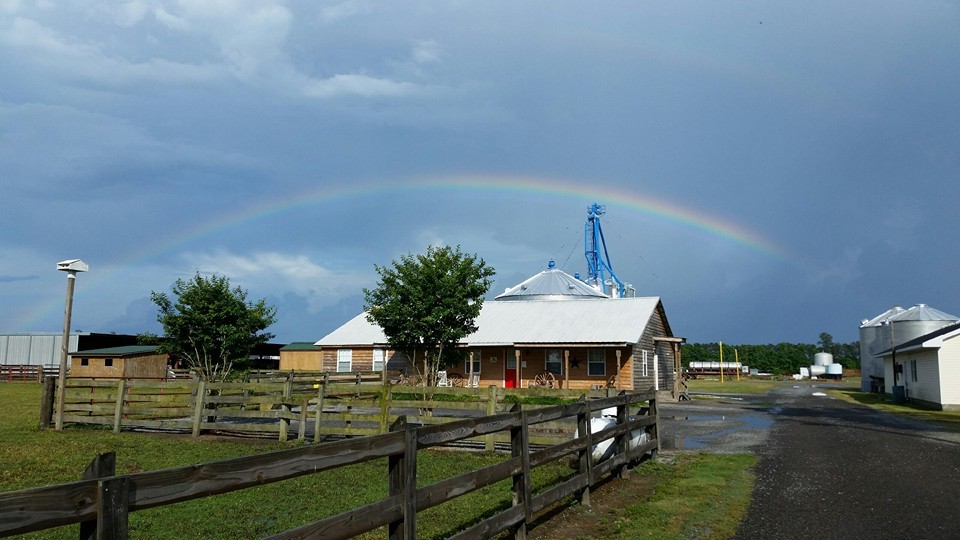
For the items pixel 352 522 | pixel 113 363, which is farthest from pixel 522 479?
pixel 113 363

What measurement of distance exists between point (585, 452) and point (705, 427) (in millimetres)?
12637

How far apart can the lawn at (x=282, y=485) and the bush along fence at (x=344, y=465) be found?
840 millimetres

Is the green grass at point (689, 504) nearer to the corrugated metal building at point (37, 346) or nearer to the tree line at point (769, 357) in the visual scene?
the corrugated metal building at point (37, 346)

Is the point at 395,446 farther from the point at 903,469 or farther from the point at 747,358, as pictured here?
the point at 747,358

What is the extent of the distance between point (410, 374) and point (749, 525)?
31.8 m

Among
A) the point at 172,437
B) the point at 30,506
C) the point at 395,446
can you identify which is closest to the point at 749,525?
the point at 395,446

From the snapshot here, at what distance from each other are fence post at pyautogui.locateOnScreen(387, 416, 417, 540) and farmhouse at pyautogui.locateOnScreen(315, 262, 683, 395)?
94.2 feet

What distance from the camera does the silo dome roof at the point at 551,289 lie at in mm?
50188

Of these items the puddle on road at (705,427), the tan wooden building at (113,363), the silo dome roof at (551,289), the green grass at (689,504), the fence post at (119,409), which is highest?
the silo dome roof at (551,289)

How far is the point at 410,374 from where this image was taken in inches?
1534

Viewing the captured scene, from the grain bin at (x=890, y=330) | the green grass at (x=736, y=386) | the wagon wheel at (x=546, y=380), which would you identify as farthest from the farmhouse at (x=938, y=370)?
the wagon wheel at (x=546, y=380)

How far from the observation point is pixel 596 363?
36.8m

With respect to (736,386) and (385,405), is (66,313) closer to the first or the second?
(385,405)

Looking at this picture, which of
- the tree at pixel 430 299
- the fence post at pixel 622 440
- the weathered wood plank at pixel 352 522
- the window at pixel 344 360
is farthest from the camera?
the window at pixel 344 360
